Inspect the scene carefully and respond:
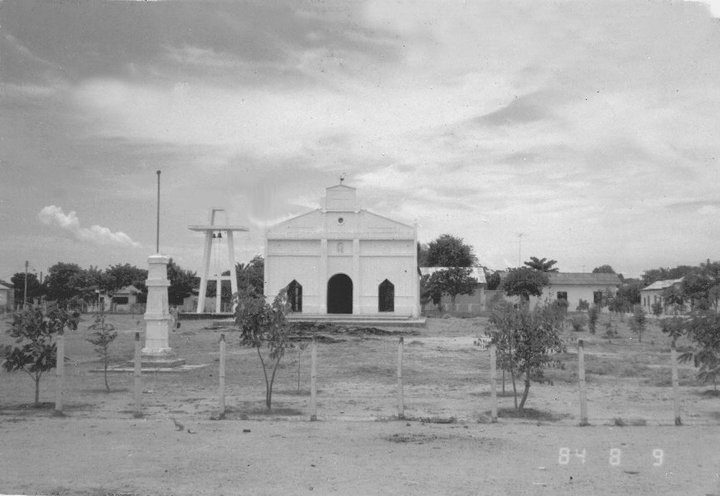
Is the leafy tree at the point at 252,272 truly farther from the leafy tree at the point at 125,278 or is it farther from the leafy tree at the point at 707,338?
the leafy tree at the point at 707,338

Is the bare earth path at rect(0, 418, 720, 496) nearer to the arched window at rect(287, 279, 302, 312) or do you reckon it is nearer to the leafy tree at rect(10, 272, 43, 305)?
the arched window at rect(287, 279, 302, 312)

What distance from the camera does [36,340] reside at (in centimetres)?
1287

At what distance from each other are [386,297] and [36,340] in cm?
3470

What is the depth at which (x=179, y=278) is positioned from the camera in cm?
7288

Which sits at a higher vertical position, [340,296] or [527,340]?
[340,296]

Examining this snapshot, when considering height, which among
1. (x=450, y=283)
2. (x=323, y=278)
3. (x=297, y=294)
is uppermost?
(x=450, y=283)

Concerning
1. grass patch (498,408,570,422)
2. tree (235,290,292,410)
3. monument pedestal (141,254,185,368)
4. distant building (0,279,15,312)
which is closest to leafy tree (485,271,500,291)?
distant building (0,279,15,312)

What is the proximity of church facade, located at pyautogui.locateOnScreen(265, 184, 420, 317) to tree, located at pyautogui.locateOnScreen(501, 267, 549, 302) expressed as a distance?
18.4 meters

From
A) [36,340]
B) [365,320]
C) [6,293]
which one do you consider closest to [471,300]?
[365,320]

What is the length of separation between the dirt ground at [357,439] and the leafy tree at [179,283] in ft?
183

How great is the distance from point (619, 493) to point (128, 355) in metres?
18.8

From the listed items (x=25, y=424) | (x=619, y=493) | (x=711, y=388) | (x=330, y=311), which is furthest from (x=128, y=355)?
(x=330, y=311)

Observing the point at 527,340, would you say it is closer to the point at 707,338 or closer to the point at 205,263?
the point at 707,338

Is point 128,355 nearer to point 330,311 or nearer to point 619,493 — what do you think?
point 619,493
